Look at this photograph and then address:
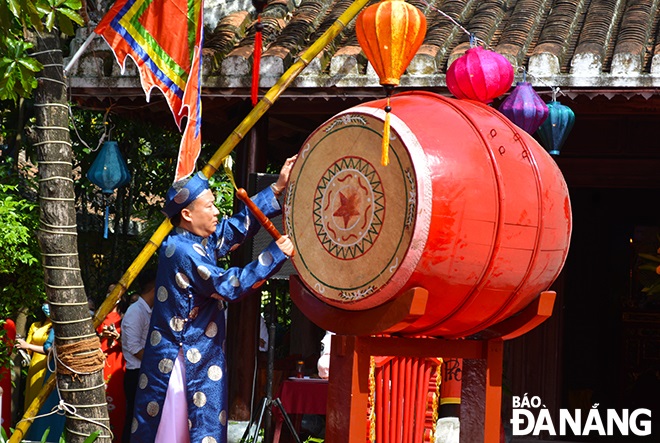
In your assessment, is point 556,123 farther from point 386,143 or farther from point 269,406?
point 386,143

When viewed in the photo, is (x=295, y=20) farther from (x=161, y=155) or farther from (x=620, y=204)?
(x=620, y=204)

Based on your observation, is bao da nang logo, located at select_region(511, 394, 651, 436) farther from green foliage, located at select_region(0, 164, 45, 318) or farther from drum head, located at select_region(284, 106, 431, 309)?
drum head, located at select_region(284, 106, 431, 309)

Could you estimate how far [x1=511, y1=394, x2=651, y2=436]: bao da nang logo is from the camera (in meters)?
7.88

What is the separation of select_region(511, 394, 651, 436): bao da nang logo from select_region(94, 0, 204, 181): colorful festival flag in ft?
11.3

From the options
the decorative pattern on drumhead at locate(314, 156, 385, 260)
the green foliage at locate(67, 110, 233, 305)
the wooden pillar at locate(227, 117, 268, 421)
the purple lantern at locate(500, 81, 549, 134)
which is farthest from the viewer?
the green foliage at locate(67, 110, 233, 305)

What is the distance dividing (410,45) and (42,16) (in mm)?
1527

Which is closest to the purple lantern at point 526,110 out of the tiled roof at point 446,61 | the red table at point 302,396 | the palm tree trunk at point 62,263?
the tiled roof at point 446,61

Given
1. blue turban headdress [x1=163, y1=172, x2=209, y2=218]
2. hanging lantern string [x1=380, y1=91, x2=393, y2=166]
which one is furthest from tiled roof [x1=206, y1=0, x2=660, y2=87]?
hanging lantern string [x1=380, y1=91, x2=393, y2=166]

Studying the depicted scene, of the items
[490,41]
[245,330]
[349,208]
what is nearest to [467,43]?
[490,41]

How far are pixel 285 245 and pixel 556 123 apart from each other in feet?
9.09

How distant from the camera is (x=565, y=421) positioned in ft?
27.1

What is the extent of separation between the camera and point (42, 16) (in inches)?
164

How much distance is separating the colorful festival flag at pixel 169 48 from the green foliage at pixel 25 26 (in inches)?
46.7

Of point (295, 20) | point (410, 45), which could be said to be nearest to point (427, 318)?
point (410, 45)
